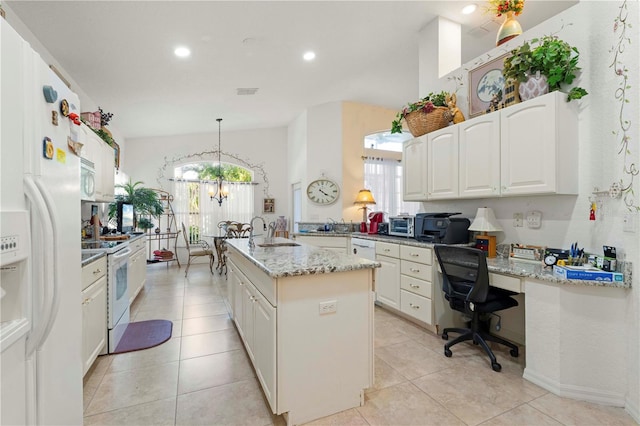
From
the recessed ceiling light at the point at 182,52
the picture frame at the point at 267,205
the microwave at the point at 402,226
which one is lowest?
the microwave at the point at 402,226

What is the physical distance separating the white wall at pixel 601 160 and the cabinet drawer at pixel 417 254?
30.6 inches

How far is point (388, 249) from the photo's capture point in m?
3.43

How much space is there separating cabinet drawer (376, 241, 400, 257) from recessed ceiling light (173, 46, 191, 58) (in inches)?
122

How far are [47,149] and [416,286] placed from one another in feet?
9.66

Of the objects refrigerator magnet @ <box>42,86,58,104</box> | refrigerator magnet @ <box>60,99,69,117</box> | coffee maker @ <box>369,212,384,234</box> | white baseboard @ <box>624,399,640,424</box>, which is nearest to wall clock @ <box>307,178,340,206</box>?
coffee maker @ <box>369,212,384,234</box>

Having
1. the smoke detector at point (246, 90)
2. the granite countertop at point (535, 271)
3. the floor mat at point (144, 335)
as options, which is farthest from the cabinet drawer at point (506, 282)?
the smoke detector at point (246, 90)

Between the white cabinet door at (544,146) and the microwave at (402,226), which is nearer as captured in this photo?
the white cabinet door at (544,146)

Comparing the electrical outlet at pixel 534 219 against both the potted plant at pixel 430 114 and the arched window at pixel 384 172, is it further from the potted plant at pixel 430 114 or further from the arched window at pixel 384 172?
the arched window at pixel 384 172

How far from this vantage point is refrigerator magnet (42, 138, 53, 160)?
3.75 ft

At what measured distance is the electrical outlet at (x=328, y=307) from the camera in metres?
1.73

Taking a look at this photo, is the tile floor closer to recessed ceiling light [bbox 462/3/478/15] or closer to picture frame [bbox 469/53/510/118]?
picture frame [bbox 469/53/510/118]

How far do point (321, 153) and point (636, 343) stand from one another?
462 centimetres

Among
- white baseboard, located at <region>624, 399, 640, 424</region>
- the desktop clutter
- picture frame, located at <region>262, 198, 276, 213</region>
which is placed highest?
picture frame, located at <region>262, 198, 276, 213</region>

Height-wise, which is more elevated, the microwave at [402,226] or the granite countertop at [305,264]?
the microwave at [402,226]
